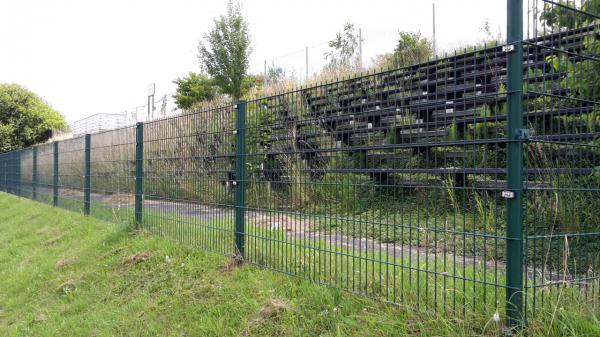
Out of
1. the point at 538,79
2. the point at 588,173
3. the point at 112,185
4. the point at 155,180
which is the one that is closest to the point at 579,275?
the point at 588,173

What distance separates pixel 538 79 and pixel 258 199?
275 centimetres

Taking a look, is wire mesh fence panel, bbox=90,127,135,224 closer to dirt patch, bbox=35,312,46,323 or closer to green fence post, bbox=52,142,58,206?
dirt patch, bbox=35,312,46,323

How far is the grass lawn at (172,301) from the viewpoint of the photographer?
3166mm

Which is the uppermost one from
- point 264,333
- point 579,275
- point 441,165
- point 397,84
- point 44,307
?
point 397,84

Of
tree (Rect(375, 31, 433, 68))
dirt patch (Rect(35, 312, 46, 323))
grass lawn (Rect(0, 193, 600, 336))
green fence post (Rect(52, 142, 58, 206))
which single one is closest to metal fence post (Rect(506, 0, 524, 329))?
grass lawn (Rect(0, 193, 600, 336))

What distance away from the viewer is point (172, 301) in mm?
4781

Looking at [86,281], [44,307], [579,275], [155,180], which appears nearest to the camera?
[579,275]

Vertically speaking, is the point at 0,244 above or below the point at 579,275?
below

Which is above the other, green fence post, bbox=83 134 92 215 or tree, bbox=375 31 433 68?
tree, bbox=375 31 433 68

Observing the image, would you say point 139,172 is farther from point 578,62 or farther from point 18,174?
point 18,174

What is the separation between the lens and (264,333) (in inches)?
147

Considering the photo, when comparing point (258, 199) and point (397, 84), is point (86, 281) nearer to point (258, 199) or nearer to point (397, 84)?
point (258, 199)

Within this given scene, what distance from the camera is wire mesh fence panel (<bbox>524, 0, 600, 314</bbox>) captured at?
9.72 ft

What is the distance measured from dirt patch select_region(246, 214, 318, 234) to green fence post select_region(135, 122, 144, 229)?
2902mm
